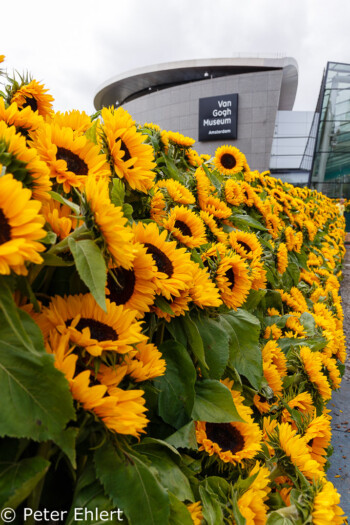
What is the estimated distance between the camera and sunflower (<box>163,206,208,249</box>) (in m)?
0.97

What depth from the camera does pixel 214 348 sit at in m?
0.92

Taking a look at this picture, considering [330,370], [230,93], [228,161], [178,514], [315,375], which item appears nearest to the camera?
[178,514]

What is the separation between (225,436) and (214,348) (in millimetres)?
193

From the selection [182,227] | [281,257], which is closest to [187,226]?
[182,227]

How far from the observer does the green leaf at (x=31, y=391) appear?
0.44 m

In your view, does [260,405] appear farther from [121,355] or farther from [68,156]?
[68,156]

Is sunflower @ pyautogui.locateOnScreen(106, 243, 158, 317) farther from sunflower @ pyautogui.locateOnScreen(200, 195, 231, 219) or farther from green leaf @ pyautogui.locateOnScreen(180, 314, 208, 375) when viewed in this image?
sunflower @ pyautogui.locateOnScreen(200, 195, 231, 219)

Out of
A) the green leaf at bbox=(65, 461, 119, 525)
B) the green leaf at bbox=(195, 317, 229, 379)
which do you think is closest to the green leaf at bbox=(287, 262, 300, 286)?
the green leaf at bbox=(195, 317, 229, 379)

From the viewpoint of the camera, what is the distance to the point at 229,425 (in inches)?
36.3

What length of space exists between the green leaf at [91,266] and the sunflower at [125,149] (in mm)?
312

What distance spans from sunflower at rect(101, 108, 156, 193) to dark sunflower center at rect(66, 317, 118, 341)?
0.32 metres

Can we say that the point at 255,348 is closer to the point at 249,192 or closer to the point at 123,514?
the point at 123,514

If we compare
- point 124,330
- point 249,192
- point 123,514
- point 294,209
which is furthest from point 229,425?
point 294,209

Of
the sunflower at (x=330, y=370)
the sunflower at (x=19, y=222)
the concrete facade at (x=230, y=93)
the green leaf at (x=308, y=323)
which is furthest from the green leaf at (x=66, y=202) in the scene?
the concrete facade at (x=230, y=93)
